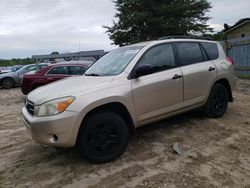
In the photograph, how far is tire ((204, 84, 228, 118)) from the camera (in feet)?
A: 17.2

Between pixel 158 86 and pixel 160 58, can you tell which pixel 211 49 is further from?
pixel 158 86

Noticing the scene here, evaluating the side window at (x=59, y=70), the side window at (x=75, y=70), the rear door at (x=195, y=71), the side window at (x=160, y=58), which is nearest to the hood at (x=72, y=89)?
the side window at (x=160, y=58)

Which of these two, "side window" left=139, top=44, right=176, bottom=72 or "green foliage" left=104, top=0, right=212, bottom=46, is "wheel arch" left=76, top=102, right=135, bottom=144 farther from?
"green foliage" left=104, top=0, right=212, bottom=46

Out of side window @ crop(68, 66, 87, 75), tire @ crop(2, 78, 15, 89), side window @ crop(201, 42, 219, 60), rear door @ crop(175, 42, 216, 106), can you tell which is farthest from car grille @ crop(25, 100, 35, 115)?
tire @ crop(2, 78, 15, 89)

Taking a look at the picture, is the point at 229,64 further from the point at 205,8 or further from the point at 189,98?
the point at 205,8

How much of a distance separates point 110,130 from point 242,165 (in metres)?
1.86

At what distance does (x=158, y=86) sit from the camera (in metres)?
4.14

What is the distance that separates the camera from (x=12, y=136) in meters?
5.18

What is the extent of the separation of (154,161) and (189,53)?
7.71 feet

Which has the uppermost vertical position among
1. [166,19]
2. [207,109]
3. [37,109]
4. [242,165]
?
[166,19]

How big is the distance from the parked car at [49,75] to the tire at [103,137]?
18.9ft

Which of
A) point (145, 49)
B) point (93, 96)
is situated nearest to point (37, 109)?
point (93, 96)

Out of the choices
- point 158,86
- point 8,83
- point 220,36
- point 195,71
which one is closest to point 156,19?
point 220,36

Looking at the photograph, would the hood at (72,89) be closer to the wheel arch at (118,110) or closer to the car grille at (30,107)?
the car grille at (30,107)
